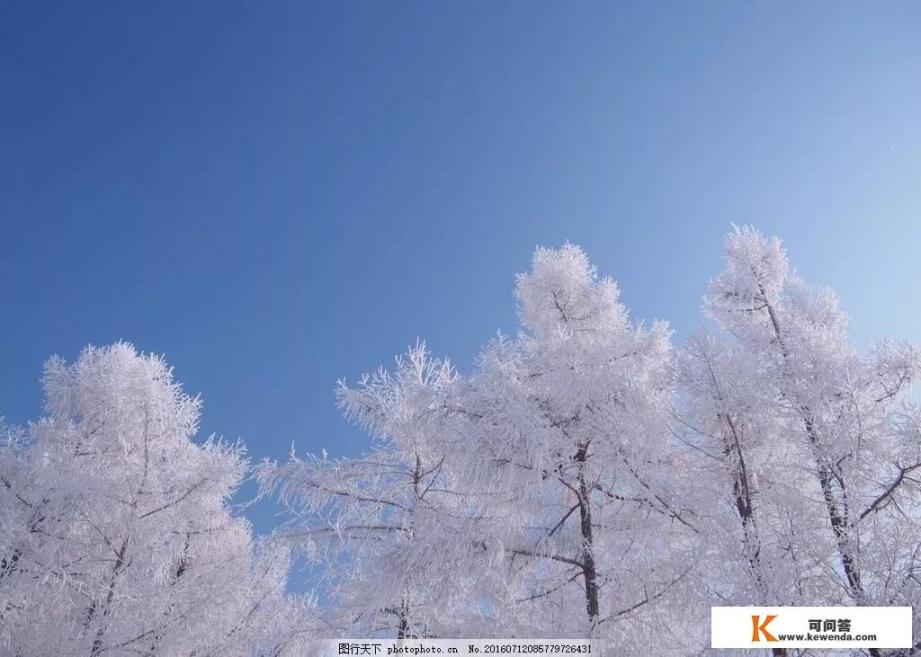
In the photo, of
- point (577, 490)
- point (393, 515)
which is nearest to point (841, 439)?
point (577, 490)

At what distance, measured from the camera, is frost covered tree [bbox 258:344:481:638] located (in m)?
5.80

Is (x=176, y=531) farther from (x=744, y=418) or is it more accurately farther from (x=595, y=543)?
(x=744, y=418)

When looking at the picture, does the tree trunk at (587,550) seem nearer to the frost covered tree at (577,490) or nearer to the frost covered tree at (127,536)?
the frost covered tree at (577,490)

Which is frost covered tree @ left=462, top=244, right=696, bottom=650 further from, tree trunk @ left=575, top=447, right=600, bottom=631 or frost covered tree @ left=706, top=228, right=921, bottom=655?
frost covered tree @ left=706, top=228, right=921, bottom=655

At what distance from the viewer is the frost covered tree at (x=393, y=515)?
229 inches

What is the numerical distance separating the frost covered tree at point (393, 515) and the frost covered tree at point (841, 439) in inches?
126

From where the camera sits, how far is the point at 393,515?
6535mm

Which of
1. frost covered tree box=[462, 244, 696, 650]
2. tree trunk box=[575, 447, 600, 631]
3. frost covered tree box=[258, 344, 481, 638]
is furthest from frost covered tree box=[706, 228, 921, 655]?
frost covered tree box=[258, 344, 481, 638]

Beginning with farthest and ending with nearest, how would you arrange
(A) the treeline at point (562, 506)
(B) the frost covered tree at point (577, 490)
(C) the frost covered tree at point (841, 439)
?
(B) the frost covered tree at point (577, 490)
(A) the treeline at point (562, 506)
(C) the frost covered tree at point (841, 439)

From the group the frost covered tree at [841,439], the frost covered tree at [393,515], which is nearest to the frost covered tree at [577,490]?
the frost covered tree at [393,515]

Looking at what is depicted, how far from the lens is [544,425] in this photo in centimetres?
589

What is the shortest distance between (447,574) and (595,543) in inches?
65.8

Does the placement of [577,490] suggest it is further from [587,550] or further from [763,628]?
[763,628]

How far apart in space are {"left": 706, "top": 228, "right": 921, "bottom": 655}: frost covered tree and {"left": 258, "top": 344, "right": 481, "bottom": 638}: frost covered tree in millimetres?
3204
